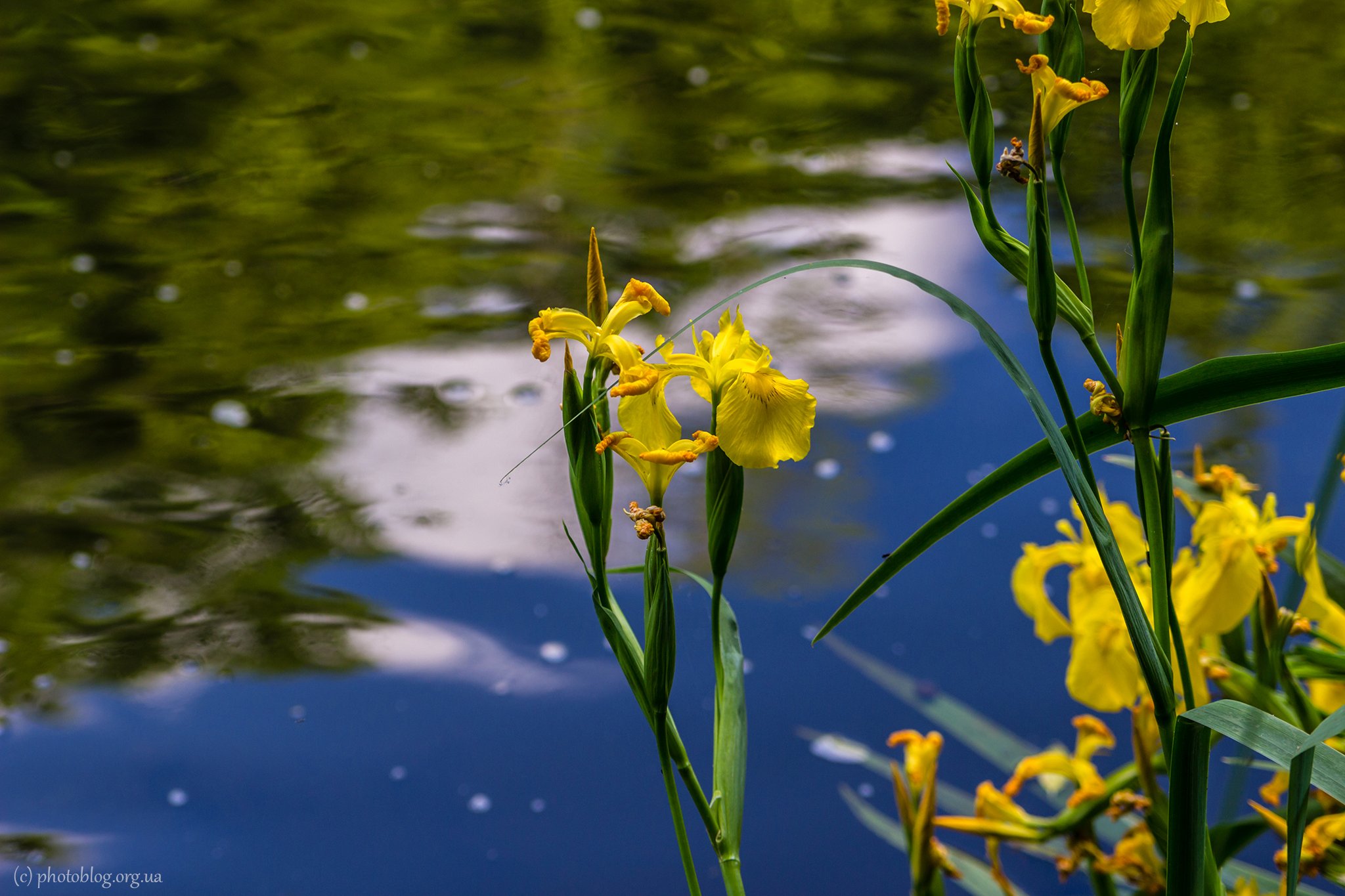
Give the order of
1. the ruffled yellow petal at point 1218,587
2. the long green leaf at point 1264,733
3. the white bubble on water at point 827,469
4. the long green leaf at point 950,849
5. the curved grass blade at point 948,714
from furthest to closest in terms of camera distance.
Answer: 1. the white bubble on water at point 827,469
2. the curved grass blade at point 948,714
3. the long green leaf at point 950,849
4. the ruffled yellow petal at point 1218,587
5. the long green leaf at point 1264,733

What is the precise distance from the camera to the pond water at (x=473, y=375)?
53 centimetres

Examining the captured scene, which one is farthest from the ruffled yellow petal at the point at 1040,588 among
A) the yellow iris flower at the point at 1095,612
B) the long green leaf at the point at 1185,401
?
the long green leaf at the point at 1185,401

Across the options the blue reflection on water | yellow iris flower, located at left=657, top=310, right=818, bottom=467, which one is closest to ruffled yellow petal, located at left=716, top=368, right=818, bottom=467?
yellow iris flower, located at left=657, top=310, right=818, bottom=467

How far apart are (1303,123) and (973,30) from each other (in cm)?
70

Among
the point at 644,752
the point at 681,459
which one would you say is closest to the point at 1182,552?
the point at 681,459

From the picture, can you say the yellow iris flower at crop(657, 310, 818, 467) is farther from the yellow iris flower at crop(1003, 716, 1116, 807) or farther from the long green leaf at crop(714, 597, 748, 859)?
the yellow iris flower at crop(1003, 716, 1116, 807)

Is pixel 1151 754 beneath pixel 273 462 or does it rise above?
above

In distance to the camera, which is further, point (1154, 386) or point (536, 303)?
point (536, 303)

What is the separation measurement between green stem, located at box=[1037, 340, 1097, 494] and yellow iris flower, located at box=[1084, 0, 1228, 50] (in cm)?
5

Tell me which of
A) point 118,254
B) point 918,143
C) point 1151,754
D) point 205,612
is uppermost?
point 918,143

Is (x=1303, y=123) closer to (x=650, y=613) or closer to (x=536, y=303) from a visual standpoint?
(x=536, y=303)

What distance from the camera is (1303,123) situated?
26.4 inches

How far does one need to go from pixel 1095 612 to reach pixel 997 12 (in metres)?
0.17

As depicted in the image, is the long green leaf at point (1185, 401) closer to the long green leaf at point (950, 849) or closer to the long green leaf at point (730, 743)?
the long green leaf at point (730, 743)
